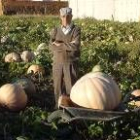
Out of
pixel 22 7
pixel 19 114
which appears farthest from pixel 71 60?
pixel 22 7

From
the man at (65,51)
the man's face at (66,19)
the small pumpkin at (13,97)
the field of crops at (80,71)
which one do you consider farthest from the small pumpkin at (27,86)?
the man's face at (66,19)

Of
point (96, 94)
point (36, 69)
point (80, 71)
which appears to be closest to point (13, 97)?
point (96, 94)

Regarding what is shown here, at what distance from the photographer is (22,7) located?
2933cm

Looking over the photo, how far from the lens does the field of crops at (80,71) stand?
768cm

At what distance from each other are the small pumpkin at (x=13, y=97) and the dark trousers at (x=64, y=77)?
0.57 m

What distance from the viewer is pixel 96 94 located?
7762 millimetres

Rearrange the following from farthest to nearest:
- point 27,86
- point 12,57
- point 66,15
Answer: point 12,57
point 27,86
point 66,15

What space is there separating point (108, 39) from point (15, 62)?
4436 mm

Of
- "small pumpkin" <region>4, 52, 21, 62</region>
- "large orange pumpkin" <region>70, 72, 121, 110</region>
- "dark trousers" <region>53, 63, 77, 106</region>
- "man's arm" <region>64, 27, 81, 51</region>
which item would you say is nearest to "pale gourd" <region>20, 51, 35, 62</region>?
"small pumpkin" <region>4, 52, 21, 62</region>

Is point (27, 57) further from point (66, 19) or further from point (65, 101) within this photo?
point (65, 101)

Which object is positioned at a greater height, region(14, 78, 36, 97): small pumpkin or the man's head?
the man's head

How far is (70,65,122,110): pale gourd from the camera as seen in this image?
773cm

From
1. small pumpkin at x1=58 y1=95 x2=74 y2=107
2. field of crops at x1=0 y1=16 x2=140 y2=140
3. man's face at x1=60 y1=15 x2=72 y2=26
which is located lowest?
field of crops at x1=0 y1=16 x2=140 y2=140

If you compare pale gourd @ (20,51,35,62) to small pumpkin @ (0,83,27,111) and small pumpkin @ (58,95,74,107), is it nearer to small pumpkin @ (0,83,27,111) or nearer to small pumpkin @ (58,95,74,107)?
small pumpkin @ (0,83,27,111)
